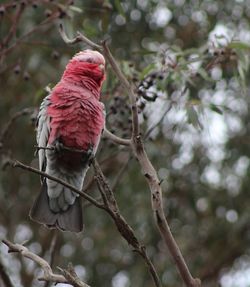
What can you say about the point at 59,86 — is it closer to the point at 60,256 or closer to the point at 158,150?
the point at 158,150

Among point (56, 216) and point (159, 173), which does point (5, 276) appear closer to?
point (56, 216)

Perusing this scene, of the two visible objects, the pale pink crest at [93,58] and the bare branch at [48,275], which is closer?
the bare branch at [48,275]

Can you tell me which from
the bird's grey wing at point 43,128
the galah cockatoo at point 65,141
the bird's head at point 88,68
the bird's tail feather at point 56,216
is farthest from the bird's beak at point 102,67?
the bird's tail feather at point 56,216

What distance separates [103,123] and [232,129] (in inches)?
89.9

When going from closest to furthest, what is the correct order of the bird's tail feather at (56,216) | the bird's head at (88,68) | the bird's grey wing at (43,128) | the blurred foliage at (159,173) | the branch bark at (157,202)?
the branch bark at (157,202)
the bird's tail feather at (56,216)
the bird's grey wing at (43,128)
the bird's head at (88,68)
the blurred foliage at (159,173)

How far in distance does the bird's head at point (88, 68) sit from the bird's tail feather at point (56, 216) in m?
0.58

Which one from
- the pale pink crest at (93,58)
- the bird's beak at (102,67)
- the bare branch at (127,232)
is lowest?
the bare branch at (127,232)

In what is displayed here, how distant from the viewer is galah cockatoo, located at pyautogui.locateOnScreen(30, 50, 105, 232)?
2637 millimetres

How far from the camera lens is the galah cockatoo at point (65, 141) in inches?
104

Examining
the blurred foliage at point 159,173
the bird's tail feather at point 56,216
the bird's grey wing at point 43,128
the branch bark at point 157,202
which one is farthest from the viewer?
the blurred foliage at point 159,173

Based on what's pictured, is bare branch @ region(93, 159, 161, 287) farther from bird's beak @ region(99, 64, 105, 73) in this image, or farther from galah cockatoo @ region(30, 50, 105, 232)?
bird's beak @ region(99, 64, 105, 73)

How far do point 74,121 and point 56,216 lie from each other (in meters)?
0.40

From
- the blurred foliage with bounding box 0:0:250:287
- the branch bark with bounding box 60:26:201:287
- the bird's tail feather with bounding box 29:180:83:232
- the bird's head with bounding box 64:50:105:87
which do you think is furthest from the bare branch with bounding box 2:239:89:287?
the blurred foliage with bounding box 0:0:250:287

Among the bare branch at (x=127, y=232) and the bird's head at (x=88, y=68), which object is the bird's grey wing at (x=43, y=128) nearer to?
the bird's head at (x=88, y=68)
